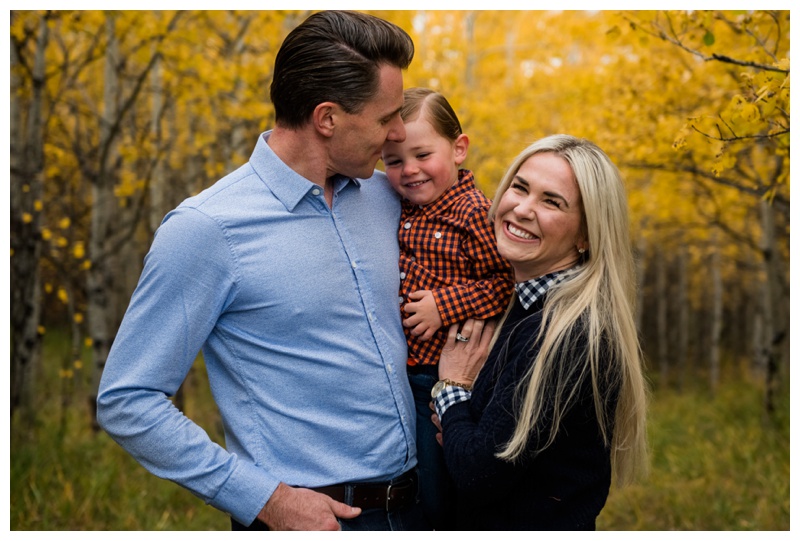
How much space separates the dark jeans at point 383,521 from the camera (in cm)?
221

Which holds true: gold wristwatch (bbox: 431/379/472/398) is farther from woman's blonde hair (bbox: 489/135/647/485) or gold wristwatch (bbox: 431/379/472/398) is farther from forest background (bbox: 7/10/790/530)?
forest background (bbox: 7/10/790/530)

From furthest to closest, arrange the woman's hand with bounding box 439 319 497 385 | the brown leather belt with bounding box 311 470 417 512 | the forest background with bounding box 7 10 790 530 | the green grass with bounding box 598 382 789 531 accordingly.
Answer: the green grass with bounding box 598 382 789 531 < the forest background with bounding box 7 10 790 530 < the woman's hand with bounding box 439 319 497 385 < the brown leather belt with bounding box 311 470 417 512

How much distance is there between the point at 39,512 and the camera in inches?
186

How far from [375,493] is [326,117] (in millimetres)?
1103

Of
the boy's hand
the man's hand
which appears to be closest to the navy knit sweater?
the boy's hand

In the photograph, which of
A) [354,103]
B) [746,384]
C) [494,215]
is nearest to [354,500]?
[494,215]

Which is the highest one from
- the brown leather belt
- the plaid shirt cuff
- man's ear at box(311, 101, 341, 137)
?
man's ear at box(311, 101, 341, 137)

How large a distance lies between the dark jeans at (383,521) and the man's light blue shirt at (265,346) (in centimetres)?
11

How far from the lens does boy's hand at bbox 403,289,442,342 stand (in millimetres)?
2412

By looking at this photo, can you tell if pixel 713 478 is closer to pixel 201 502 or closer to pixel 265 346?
pixel 201 502

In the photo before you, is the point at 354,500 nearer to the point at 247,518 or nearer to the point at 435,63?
the point at 247,518

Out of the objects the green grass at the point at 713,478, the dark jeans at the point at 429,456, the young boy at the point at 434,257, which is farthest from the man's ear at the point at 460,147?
the green grass at the point at 713,478

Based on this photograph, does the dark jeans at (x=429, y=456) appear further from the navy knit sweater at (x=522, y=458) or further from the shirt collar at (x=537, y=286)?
the shirt collar at (x=537, y=286)

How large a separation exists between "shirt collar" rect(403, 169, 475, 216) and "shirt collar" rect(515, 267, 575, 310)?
47 centimetres
